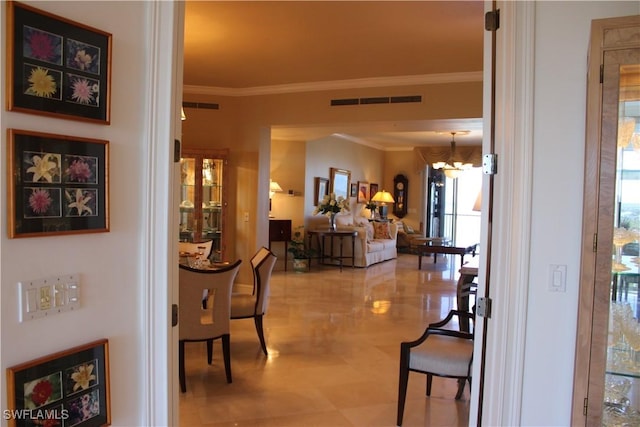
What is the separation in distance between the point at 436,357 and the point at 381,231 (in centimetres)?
809

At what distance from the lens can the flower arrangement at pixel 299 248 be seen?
29.9 feet

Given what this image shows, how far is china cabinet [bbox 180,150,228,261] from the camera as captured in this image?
6.59 meters

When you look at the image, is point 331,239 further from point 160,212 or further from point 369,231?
point 160,212

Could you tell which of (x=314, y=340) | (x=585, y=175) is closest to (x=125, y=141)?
(x=585, y=175)

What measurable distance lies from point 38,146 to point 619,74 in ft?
6.31

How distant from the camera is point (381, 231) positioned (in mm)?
10945

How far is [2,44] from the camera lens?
3.99ft

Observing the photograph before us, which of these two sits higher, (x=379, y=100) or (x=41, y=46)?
(x=379, y=100)

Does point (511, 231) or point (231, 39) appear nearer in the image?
point (511, 231)

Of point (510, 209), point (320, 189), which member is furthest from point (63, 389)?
point (320, 189)

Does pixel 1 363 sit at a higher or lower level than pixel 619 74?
lower

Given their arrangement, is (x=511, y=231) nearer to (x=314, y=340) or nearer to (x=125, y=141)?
(x=125, y=141)

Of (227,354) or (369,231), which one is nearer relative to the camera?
(227,354)

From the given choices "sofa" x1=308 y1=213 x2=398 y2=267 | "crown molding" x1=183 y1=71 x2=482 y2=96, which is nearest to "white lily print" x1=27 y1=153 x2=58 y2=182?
"crown molding" x1=183 y1=71 x2=482 y2=96
